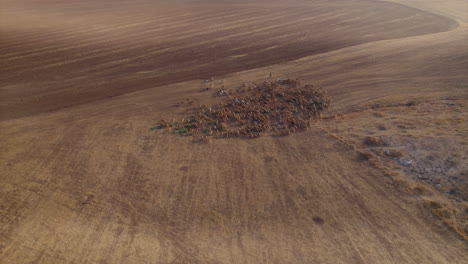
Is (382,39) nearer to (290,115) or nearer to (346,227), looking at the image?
(290,115)

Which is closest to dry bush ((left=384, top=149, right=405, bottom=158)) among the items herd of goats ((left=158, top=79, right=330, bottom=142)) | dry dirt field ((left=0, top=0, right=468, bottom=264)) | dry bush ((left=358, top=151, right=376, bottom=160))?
dry dirt field ((left=0, top=0, right=468, bottom=264))

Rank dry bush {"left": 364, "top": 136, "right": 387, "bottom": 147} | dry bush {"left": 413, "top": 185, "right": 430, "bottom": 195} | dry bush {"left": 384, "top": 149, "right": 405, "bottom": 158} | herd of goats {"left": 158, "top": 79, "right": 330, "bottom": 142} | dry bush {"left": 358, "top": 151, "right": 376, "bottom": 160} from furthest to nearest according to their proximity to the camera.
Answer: herd of goats {"left": 158, "top": 79, "right": 330, "bottom": 142} → dry bush {"left": 364, "top": 136, "right": 387, "bottom": 147} → dry bush {"left": 358, "top": 151, "right": 376, "bottom": 160} → dry bush {"left": 384, "top": 149, "right": 405, "bottom": 158} → dry bush {"left": 413, "top": 185, "right": 430, "bottom": 195}

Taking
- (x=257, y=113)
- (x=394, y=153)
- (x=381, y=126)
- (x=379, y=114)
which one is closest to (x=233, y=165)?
(x=257, y=113)

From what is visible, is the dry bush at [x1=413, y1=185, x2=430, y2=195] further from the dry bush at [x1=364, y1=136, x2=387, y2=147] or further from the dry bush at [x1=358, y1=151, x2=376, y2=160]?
the dry bush at [x1=364, y1=136, x2=387, y2=147]

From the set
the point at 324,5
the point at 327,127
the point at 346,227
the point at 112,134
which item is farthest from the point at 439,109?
the point at 324,5

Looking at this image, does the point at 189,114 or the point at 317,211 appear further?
the point at 189,114
